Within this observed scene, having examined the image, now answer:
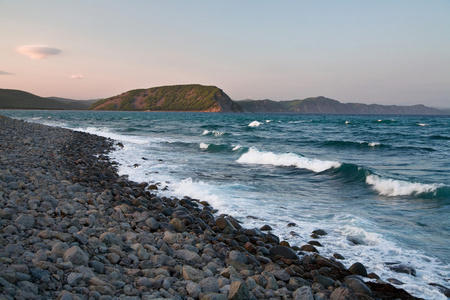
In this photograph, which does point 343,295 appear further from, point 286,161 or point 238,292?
point 286,161

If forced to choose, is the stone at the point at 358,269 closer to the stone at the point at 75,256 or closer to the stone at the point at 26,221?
the stone at the point at 75,256

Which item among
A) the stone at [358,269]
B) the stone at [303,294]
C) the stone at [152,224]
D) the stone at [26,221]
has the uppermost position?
the stone at [26,221]

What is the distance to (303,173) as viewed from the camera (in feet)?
43.4

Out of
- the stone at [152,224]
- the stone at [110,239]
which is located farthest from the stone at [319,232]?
the stone at [110,239]

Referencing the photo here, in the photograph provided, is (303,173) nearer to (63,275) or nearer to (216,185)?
(216,185)

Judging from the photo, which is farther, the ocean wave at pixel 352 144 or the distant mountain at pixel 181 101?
the distant mountain at pixel 181 101

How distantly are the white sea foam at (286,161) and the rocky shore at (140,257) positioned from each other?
26.1 feet

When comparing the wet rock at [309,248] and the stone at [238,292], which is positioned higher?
the stone at [238,292]

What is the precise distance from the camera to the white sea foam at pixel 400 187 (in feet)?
31.4

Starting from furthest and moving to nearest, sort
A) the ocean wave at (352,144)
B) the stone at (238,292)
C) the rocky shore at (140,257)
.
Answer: the ocean wave at (352,144), the stone at (238,292), the rocky shore at (140,257)

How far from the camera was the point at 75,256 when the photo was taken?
339 centimetres

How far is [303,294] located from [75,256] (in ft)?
8.41

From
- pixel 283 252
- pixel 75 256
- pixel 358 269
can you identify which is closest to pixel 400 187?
pixel 358 269

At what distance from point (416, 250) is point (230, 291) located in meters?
4.02
